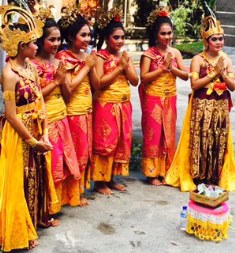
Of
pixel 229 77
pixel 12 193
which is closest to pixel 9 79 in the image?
pixel 12 193

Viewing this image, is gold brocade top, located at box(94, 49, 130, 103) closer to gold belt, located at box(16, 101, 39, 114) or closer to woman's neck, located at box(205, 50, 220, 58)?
woman's neck, located at box(205, 50, 220, 58)

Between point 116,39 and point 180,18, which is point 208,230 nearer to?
point 116,39

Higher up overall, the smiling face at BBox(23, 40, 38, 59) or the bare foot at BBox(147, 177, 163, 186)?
the smiling face at BBox(23, 40, 38, 59)

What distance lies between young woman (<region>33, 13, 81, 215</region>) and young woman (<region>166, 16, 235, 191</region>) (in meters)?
1.38

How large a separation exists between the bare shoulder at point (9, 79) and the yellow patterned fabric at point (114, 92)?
1.34 m

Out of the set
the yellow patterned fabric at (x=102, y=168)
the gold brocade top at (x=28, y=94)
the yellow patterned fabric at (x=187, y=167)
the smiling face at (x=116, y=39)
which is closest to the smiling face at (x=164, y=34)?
the smiling face at (x=116, y=39)

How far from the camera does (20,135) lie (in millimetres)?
3740

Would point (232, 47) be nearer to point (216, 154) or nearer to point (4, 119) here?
point (216, 154)

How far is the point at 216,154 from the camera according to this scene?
208 inches

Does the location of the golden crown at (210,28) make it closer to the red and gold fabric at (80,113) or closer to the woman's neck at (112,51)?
the woman's neck at (112,51)

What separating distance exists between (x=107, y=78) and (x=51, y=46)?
2.48ft

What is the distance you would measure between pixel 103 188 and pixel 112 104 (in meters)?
0.88

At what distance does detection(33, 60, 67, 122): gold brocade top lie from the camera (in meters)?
4.19

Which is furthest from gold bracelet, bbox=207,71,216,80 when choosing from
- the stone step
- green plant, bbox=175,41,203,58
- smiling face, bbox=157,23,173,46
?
the stone step
